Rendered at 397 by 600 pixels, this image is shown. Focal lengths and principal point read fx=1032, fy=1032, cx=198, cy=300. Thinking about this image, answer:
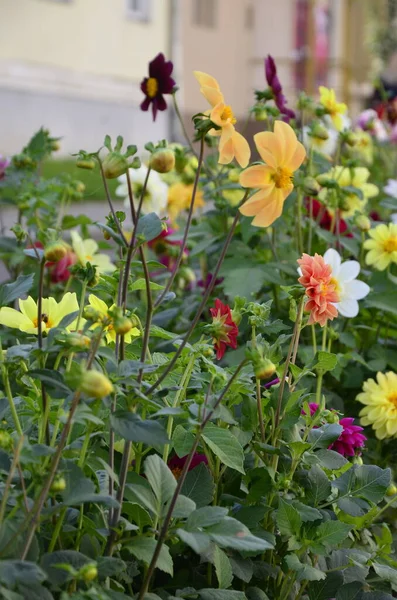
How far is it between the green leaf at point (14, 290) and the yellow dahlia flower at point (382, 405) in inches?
25.6

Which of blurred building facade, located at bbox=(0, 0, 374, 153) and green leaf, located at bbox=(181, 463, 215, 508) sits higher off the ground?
green leaf, located at bbox=(181, 463, 215, 508)

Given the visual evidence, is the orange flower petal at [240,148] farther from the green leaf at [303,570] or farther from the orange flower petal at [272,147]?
the green leaf at [303,570]

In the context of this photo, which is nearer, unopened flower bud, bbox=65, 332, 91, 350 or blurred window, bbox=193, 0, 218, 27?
unopened flower bud, bbox=65, 332, 91, 350

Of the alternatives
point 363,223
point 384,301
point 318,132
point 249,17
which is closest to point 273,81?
point 318,132

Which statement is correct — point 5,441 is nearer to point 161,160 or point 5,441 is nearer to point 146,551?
point 146,551

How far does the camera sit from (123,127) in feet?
34.3

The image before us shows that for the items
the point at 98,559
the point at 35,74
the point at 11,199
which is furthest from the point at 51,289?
the point at 35,74

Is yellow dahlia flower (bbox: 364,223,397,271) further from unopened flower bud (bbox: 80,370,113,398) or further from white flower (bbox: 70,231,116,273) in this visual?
unopened flower bud (bbox: 80,370,113,398)

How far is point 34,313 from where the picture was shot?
1.21 m

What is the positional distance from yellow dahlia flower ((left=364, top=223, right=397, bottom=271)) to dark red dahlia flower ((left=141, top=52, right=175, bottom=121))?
44cm

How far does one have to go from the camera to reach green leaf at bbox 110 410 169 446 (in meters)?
0.90

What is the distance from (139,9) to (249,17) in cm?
425

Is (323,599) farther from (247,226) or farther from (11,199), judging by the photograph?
(11,199)

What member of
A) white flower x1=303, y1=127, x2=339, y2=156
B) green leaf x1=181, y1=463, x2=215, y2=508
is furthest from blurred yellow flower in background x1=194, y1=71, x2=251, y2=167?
white flower x1=303, y1=127, x2=339, y2=156
